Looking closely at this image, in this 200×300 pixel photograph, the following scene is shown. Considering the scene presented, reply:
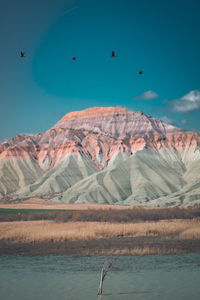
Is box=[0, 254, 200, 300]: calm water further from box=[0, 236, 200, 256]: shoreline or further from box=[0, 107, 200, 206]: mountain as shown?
box=[0, 107, 200, 206]: mountain

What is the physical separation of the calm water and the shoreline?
6.22 feet

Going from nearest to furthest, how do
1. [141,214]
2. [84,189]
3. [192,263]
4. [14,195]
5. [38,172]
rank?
[192,263], [141,214], [84,189], [14,195], [38,172]

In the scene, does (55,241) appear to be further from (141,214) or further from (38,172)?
(38,172)

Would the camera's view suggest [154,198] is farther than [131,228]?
Yes

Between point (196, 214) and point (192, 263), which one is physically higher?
point (196, 214)

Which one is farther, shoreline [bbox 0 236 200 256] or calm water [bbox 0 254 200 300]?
shoreline [bbox 0 236 200 256]

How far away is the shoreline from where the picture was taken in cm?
3230

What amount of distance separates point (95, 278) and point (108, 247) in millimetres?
12107

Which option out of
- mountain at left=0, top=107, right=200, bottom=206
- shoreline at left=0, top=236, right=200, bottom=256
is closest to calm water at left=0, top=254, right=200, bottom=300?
shoreline at left=0, top=236, right=200, bottom=256

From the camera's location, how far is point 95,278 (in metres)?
23.0

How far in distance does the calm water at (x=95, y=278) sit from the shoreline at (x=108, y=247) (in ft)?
6.22

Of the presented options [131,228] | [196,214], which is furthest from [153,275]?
[196,214]

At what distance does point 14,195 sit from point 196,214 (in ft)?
374

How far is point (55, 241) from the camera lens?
38594 millimetres
